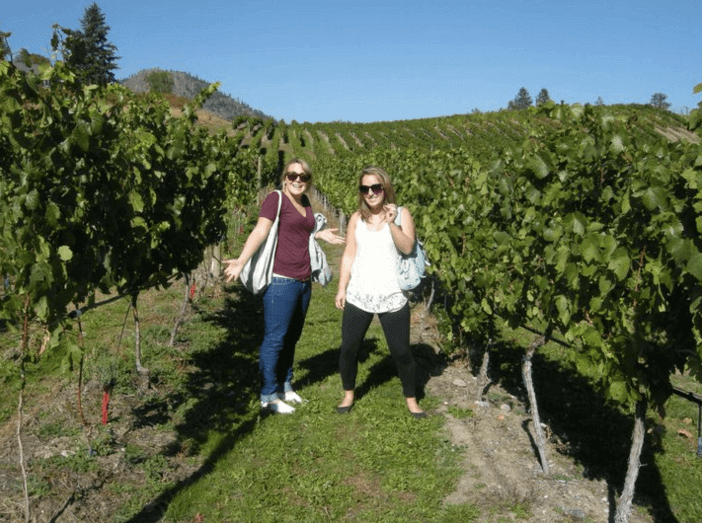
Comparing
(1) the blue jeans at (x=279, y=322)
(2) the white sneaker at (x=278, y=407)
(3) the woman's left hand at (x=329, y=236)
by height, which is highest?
(3) the woman's left hand at (x=329, y=236)

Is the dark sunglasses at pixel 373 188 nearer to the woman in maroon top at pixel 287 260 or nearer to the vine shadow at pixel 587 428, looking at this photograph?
the woman in maroon top at pixel 287 260

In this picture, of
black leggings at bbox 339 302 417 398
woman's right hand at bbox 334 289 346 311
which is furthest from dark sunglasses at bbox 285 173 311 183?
black leggings at bbox 339 302 417 398

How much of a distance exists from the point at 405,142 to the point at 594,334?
4942 cm

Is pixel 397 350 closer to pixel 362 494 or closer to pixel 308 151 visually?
pixel 362 494

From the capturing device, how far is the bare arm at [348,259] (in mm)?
3998

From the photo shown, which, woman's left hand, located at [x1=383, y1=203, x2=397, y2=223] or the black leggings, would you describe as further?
the black leggings

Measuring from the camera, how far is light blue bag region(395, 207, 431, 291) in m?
3.87

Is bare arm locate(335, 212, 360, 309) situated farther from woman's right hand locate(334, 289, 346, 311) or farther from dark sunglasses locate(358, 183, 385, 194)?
dark sunglasses locate(358, 183, 385, 194)

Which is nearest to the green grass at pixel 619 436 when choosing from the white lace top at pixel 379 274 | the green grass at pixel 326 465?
the green grass at pixel 326 465

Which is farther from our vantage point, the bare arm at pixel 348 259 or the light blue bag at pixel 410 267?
the bare arm at pixel 348 259

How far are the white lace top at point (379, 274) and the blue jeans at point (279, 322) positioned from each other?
457 mm

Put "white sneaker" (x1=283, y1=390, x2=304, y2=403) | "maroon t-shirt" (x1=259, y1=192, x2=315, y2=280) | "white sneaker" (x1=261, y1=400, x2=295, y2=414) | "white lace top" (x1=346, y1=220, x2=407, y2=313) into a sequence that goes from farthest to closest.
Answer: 1. "white sneaker" (x1=283, y1=390, x2=304, y2=403)
2. "white sneaker" (x1=261, y1=400, x2=295, y2=414)
3. "maroon t-shirt" (x1=259, y1=192, x2=315, y2=280)
4. "white lace top" (x1=346, y1=220, x2=407, y2=313)

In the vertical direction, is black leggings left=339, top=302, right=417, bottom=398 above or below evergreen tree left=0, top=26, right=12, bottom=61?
below

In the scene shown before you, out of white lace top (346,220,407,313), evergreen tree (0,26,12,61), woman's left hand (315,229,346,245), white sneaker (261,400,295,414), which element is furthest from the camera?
white sneaker (261,400,295,414)
